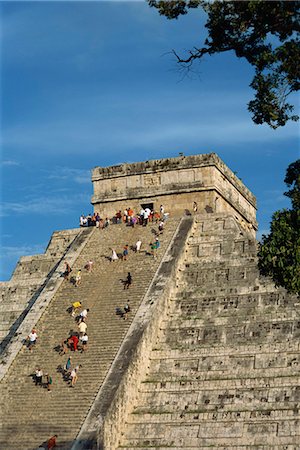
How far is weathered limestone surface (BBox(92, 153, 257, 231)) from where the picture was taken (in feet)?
132

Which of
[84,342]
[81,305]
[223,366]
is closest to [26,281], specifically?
[81,305]

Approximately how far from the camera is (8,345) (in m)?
32.9

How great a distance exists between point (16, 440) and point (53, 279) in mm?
9219

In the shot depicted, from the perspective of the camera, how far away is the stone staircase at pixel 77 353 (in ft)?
92.2

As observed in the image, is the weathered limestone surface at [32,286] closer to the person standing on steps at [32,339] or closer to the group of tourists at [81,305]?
the person standing on steps at [32,339]

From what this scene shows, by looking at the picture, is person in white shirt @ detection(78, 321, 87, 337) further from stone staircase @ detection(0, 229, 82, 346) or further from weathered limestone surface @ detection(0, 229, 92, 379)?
stone staircase @ detection(0, 229, 82, 346)

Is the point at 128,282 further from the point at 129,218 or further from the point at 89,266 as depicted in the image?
the point at 129,218

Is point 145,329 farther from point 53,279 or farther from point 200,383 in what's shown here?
point 53,279

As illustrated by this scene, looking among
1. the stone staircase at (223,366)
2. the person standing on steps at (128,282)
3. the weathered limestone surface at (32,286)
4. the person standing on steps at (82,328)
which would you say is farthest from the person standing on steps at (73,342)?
the person standing on steps at (128,282)

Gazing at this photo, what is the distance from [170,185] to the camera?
133 feet

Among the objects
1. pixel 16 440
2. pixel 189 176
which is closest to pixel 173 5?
pixel 16 440

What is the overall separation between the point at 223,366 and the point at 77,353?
4.94 m

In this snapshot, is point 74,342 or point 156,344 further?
point 74,342

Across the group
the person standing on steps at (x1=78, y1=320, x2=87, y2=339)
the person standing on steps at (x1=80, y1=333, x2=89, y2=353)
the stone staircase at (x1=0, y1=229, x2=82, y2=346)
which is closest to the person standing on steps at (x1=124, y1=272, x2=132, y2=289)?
the person standing on steps at (x1=78, y1=320, x2=87, y2=339)
